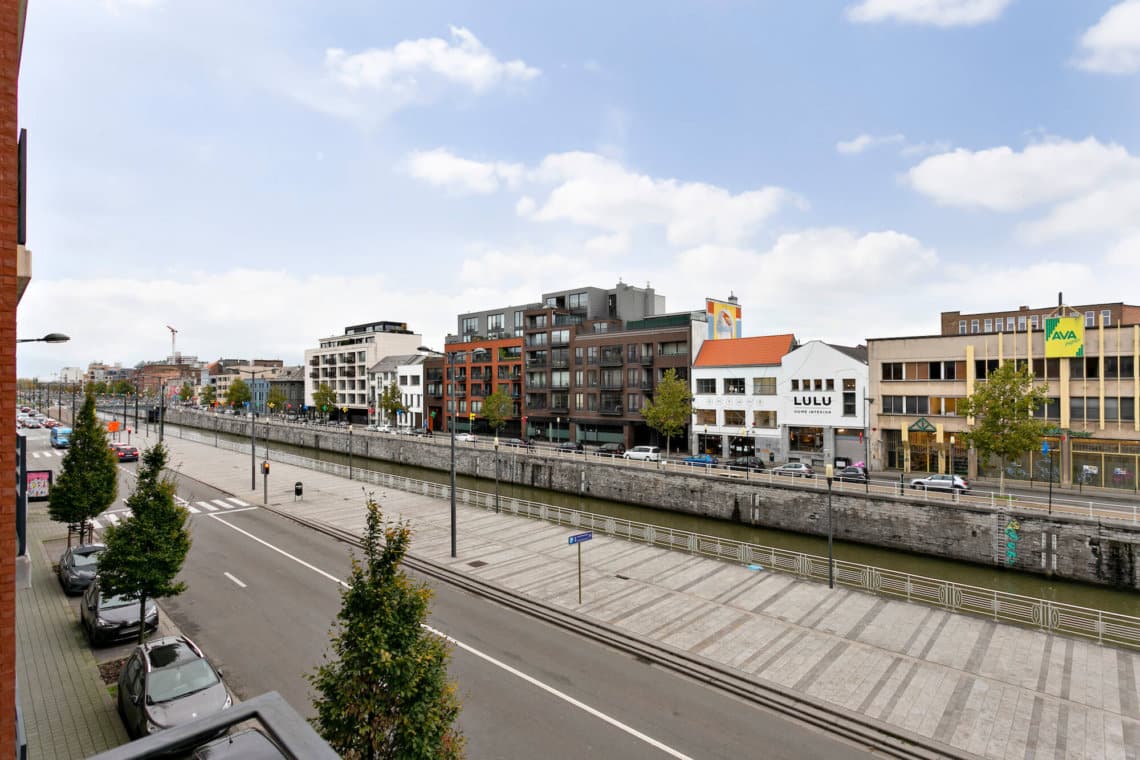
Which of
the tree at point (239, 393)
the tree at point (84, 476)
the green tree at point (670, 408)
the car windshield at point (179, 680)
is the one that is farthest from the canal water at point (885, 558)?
the tree at point (239, 393)

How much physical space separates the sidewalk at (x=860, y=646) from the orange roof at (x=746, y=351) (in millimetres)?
33048

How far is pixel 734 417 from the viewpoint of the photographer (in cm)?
5541

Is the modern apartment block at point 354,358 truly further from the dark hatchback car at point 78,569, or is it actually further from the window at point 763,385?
the dark hatchback car at point 78,569

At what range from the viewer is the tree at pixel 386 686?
716 cm

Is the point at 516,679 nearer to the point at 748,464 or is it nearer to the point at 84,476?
the point at 84,476

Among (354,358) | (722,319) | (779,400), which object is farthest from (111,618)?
(354,358)

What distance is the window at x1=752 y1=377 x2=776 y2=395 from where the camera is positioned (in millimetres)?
52906

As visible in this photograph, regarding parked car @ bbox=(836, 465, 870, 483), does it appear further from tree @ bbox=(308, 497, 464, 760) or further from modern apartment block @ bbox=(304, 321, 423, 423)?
modern apartment block @ bbox=(304, 321, 423, 423)

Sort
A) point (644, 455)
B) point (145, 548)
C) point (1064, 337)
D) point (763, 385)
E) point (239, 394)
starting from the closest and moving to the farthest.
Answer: point (145, 548) → point (1064, 337) → point (644, 455) → point (763, 385) → point (239, 394)

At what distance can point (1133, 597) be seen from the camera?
24.1 meters

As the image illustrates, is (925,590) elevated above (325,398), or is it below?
below

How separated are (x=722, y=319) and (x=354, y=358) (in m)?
71.2

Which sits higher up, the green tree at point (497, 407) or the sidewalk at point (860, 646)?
the green tree at point (497, 407)

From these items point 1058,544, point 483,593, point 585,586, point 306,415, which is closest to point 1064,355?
point 1058,544
